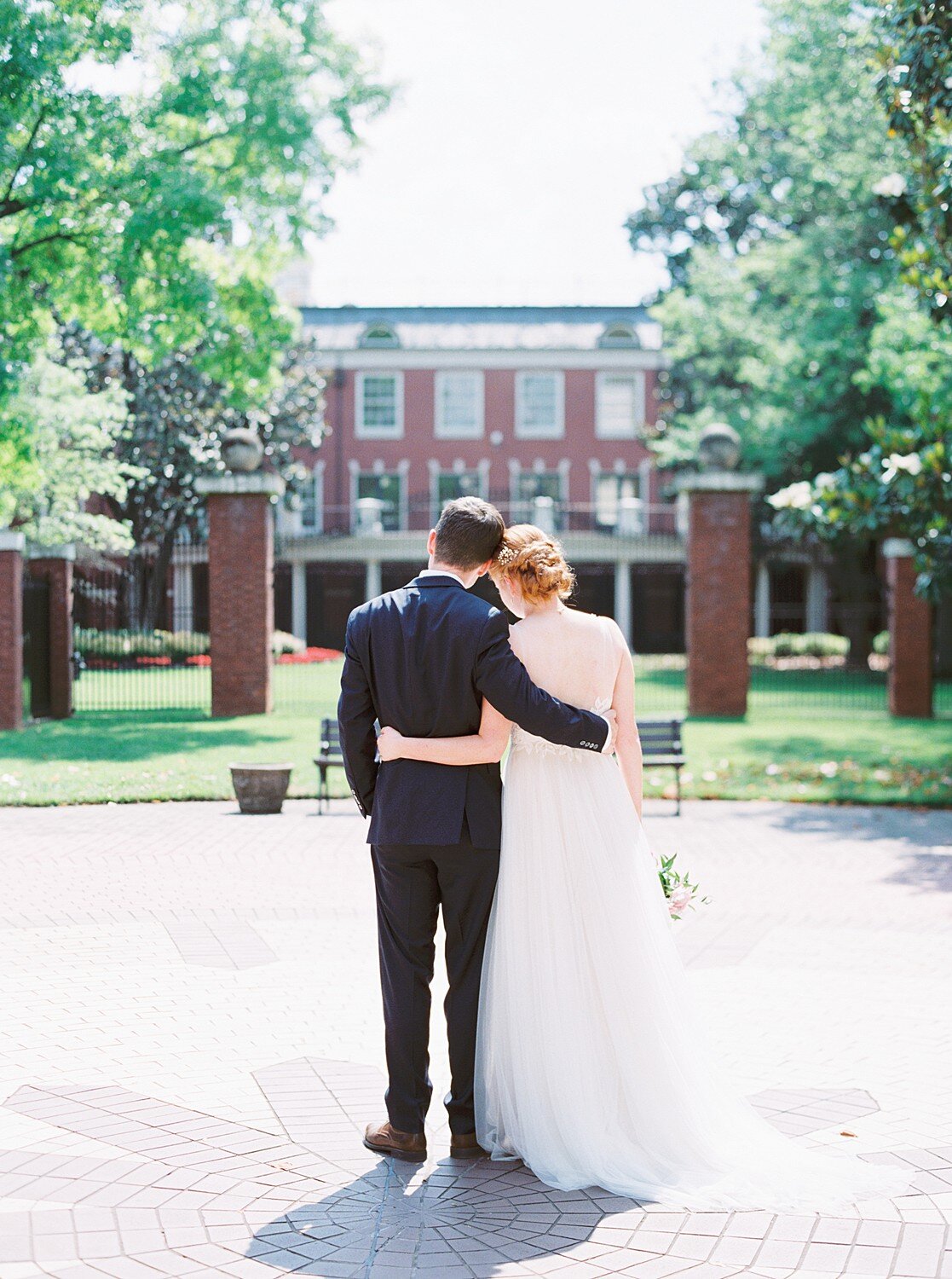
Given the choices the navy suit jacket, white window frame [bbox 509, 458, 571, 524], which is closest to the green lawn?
the navy suit jacket

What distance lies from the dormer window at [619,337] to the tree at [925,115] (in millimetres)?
31141

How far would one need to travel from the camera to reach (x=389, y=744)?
435 centimetres

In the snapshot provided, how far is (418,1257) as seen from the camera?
12.0 feet

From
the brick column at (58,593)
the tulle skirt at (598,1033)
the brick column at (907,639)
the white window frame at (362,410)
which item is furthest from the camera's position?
the white window frame at (362,410)

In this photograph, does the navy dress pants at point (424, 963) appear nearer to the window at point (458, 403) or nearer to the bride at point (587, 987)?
the bride at point (587, 987)

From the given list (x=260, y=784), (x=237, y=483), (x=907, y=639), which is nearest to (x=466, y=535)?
(x=260, y=784)

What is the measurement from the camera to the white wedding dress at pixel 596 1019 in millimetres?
4184

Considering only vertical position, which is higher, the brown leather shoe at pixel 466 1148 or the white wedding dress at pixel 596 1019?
the white wedding dress at pixel 596 1019

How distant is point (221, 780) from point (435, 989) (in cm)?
729

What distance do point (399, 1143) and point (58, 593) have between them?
1651cm

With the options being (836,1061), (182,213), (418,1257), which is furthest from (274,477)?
(418,1257)

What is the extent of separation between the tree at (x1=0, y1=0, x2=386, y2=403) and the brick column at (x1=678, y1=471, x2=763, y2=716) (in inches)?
279

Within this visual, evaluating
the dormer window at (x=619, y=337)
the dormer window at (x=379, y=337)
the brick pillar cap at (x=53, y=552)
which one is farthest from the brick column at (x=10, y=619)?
the dormer window at (x=619, y=337)

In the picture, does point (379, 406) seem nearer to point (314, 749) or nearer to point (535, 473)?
point (535, 473)
